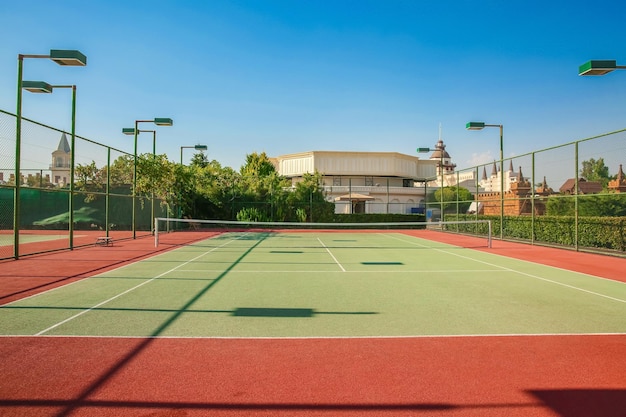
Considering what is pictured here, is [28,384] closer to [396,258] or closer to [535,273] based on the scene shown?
[535,273]

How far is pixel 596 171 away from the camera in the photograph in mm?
15570

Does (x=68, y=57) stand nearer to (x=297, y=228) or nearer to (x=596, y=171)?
(x=596, y=171)

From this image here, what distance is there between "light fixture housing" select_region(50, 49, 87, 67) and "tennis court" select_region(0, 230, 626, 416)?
20.5ft

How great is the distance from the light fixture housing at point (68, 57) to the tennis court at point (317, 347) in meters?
6.24

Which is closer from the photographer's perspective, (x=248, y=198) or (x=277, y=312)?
(x=277, y=312)

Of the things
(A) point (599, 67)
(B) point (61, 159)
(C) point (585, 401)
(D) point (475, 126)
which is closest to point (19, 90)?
(B) point (61, 159)

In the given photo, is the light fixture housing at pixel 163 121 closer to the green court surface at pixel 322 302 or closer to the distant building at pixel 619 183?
the green court surface at pixel 322 302

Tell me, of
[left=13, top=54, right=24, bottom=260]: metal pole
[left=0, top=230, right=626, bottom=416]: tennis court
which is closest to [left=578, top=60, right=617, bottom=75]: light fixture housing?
[left=0, top=230, right=626, bottom=416]: tennis court

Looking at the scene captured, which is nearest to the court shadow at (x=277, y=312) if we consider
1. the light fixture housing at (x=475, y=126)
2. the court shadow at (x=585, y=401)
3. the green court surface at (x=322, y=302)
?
the green court surface at (x=322, y=302)

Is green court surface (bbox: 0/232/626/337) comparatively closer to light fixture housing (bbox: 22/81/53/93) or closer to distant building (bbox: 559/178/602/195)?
distant building (bbox: 559/178/602/195)

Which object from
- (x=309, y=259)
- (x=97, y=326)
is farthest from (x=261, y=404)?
(x=309, y=259)

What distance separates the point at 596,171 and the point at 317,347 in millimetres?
14681

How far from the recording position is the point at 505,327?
20.1 ft

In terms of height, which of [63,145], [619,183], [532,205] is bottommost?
[532,205]
